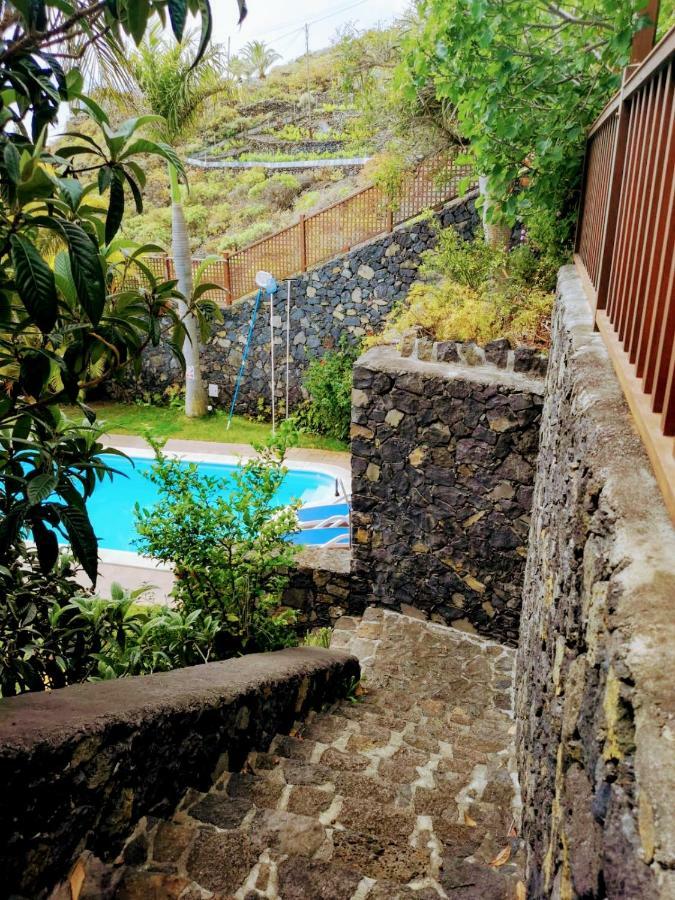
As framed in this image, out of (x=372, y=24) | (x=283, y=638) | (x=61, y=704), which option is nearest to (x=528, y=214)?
(x=283, y=638)

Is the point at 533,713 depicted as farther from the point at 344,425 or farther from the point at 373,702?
the point at 344,425

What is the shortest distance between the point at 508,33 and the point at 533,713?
4.53 m

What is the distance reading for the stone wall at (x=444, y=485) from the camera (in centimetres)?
559

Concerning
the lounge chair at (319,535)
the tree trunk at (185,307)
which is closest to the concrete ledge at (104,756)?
the lounge chair at (319,535)

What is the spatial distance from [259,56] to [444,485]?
25.1 m

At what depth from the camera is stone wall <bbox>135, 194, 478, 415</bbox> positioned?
1117cm

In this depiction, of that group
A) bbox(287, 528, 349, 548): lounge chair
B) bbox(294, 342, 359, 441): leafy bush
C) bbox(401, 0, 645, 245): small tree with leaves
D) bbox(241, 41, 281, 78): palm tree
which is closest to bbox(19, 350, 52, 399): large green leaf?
bbox(401, 0, 645, 245): small tree with leaves

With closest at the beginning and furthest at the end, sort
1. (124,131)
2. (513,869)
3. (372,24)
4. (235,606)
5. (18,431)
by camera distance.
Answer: (124,131) → (18,431) → (513,869) → (235,606) → (372,24)

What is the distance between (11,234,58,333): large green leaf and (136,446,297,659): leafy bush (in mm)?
2776

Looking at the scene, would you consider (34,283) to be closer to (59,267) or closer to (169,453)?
(59,267)

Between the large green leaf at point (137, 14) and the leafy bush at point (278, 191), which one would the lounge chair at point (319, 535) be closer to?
the large green leaf at point (137, 14)

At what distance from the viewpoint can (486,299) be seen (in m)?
6.46

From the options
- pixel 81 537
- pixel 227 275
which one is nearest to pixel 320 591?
pixel 81 537

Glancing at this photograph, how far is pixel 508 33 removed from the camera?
193 inches
